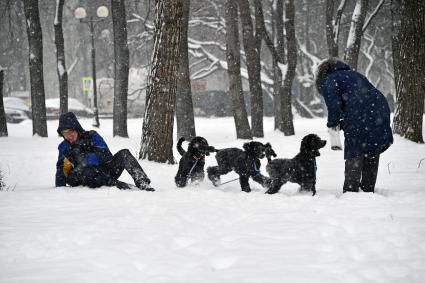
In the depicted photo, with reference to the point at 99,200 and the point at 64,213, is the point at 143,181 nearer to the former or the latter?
the point at 99,200

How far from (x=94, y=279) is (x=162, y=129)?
18.7ft

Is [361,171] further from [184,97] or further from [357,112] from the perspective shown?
[184,97]

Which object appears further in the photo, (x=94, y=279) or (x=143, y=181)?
(x=143, y=181)

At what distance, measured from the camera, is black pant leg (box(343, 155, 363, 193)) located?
16.9 ft

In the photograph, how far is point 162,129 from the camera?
8281mm

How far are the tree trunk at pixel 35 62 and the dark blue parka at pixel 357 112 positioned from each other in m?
12.1

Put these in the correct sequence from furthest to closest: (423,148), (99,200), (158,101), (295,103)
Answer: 1. (295,103)
2. (423,148)
3. (158,101)
4. (99,200)

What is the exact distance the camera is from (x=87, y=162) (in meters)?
6.14

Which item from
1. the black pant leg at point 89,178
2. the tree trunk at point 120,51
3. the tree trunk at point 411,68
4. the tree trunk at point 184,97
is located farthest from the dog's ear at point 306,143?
the tree trunk at point 120,51

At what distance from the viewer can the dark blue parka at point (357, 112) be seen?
505 centimetres

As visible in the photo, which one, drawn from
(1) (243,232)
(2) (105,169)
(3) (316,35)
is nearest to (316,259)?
(1) (243,232)

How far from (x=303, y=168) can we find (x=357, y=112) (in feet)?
4.26

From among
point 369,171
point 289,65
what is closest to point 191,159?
point 369,171

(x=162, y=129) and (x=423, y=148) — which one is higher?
(x=162, y=129)
